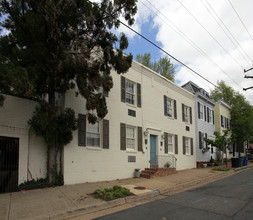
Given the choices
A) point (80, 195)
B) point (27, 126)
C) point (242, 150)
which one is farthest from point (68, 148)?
point (242, 150)

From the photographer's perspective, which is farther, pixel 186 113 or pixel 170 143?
pixel 186 113

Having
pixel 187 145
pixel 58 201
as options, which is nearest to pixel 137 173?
pixel 58 201

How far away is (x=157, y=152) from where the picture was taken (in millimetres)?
15984

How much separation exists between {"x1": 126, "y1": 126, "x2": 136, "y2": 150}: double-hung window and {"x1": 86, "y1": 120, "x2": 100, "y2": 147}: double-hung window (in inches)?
91.9

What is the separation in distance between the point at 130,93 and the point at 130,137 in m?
2.70

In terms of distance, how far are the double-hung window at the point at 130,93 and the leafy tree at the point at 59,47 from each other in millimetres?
4366

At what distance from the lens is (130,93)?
1453 cm

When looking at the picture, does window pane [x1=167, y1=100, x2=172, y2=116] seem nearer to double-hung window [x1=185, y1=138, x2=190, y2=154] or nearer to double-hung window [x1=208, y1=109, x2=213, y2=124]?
double-hung window [x1=185, y1=138, x2=190, y2=154]

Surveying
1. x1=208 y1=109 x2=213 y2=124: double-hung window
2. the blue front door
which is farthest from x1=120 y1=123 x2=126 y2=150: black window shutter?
x1=208 y1=109 x2=213 y2=124: double-hung window

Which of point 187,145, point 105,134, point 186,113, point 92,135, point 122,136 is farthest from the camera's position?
point 186,113

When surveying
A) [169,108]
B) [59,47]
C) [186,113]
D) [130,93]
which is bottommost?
[186,113]

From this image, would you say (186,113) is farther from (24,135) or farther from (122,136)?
(24,135)

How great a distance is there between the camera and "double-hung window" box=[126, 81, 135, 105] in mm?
14392

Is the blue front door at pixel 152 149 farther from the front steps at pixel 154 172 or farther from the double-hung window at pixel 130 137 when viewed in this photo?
the double-hung window at pixel 130 137
